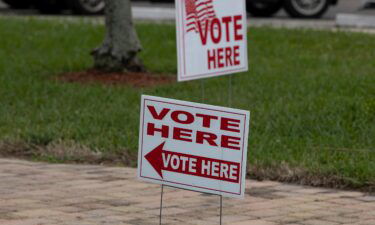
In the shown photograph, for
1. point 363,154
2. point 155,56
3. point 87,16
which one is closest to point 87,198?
point 363,154

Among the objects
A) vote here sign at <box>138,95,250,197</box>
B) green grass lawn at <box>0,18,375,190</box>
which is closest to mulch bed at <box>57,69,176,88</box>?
green grass lawn at <box>0,18,375,190</box>

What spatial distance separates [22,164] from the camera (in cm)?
822

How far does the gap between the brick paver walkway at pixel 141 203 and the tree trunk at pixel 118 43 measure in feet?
13.9

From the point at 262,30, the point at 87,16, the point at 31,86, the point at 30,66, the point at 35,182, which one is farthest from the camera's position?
the point at 87,16

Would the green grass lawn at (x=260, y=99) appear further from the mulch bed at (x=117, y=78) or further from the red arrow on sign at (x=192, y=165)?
the red arrow on sign at (x=192, y=165)

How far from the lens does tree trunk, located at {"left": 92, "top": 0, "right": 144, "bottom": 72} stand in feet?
39.3

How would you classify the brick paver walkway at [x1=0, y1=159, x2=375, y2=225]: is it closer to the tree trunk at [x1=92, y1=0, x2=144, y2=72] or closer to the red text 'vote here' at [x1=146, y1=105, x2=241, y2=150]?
the red text 'vote here' at [x1=146, y1=105, x2=241, y2=150]

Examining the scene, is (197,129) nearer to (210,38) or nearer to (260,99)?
(210,38)

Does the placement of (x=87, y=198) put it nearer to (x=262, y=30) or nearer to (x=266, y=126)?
(x=266, y=126)

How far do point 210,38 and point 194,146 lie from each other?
218 centimetres

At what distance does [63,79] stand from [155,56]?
2.07m

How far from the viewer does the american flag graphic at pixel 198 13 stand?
7.48m

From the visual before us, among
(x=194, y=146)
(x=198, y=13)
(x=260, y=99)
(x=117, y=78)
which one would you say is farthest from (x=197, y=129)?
(x=117, y=78)

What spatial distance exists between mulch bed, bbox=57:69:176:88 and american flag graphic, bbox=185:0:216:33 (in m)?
3.73
